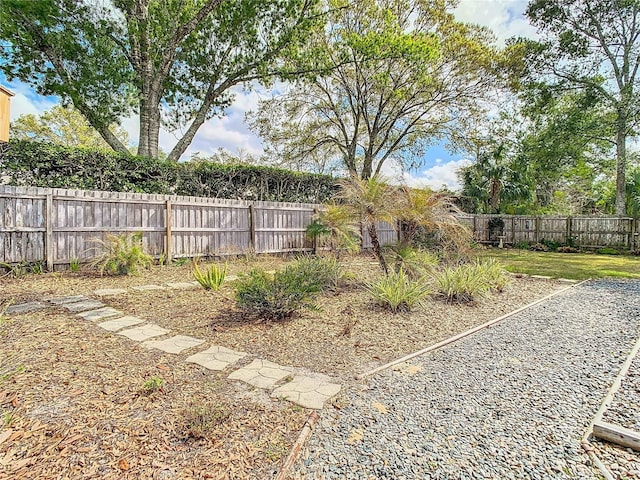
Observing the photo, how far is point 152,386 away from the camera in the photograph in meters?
2.20

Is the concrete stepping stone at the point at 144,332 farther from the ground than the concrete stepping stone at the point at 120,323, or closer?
closer

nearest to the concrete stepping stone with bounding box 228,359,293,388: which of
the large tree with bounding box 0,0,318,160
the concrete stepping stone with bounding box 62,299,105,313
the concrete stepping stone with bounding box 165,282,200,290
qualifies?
the concrete stepping stone with bounding box 62,299,105,313

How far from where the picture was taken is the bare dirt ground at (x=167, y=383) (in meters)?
1.59

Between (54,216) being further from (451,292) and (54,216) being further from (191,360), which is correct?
(451,292)

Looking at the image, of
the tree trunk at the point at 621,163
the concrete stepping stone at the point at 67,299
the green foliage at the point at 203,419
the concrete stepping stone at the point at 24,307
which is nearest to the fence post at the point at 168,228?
the concrete stepping stone at the point at 67,299

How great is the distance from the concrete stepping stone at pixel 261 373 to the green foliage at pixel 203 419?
0.41 m

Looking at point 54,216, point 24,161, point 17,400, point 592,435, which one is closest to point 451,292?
point 592,435

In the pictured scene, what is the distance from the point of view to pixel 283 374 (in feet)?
8.30

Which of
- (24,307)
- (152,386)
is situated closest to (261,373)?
(152,386)

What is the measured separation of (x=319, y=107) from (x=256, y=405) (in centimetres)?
1483

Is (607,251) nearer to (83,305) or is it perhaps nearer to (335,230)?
(335,230)

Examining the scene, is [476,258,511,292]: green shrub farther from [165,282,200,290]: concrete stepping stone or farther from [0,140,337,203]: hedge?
[0,140,337,203]: hedge

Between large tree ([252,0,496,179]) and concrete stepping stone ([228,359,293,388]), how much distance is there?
32.1ft

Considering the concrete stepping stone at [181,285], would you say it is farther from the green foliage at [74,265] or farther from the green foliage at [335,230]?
the green foliage at [335,230]
